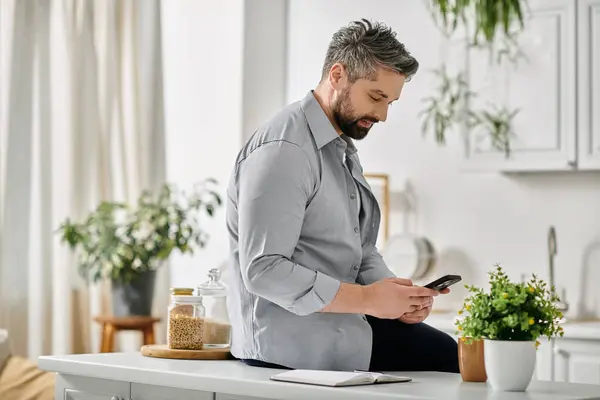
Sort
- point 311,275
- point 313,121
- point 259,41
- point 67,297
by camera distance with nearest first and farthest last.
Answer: point 311,275 < point 313,121 < point 67,297 < point 259,41

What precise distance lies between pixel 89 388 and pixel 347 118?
859 mm

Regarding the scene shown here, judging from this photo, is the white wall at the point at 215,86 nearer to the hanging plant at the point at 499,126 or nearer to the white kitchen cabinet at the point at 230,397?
the hanging plant at the point at 499,126

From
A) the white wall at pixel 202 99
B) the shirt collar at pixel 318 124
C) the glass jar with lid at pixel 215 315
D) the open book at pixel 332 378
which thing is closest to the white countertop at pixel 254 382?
the open book at pixel 332 378

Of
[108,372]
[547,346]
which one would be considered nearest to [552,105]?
[547,346]

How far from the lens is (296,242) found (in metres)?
2.06

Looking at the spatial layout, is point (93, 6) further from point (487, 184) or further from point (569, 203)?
point (569, 203)

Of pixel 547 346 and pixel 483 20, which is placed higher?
pixel 483 20

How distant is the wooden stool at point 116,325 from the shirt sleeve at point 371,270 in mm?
2175

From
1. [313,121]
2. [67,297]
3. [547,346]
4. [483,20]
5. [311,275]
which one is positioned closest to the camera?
[311,275]

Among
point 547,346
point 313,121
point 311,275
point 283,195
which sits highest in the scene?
point 313,121

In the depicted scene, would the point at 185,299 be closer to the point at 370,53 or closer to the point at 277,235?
the point at 277,235

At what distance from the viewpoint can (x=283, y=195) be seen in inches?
80.3

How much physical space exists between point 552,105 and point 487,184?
537mm

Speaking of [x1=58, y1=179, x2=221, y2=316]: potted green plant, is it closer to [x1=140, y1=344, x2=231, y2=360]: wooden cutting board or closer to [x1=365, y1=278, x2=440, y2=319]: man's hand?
[x1=140, y1=344, x2=231, y2=360]: wooden cutting board
